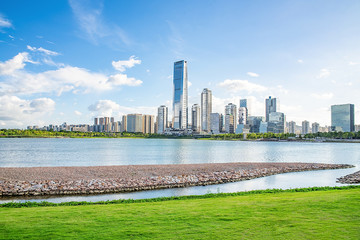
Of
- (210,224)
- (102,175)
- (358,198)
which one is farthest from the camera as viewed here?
(102,175)

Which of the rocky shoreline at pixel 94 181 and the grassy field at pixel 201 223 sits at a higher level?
the grassy field at pixel 201 223

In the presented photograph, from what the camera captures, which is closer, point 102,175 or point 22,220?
point 22,220

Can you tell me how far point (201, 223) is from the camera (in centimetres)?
930

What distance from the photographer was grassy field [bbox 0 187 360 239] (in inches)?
319

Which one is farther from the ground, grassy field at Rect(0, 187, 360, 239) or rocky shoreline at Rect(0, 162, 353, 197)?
grassy field at Rect(0, 187, 360, 239)

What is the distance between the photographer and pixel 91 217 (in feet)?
34.0

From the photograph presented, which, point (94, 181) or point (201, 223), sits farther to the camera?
point (94, 181)

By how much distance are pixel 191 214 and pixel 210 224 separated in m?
1.50

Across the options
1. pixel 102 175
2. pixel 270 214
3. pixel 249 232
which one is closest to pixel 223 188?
pixel 102 175

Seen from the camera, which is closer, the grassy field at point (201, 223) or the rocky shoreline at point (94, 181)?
the grassy field at point (201, 223)

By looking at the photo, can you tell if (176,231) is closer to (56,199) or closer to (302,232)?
(302,232)

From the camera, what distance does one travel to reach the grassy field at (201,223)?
26.6 feet

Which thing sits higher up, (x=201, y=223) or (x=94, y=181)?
(x=201, y=223)

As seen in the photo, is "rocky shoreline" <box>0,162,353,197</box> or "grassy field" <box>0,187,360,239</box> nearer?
"grassy field" <box>0,187,360,239</box>
